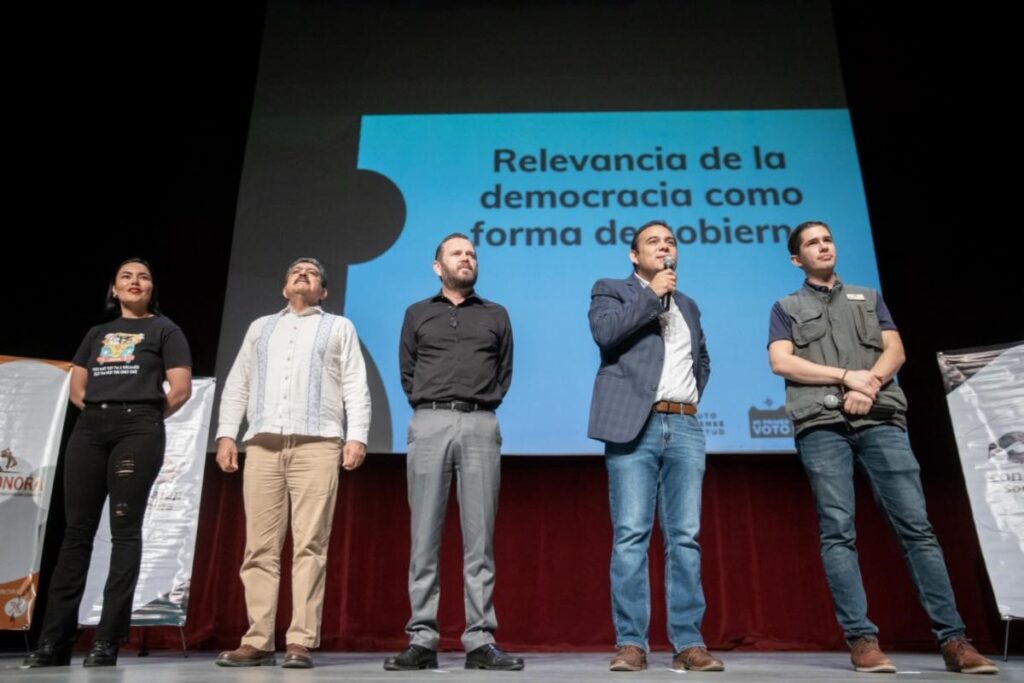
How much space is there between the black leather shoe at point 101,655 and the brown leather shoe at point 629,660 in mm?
1490

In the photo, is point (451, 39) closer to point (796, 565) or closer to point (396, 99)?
point (396, 99)

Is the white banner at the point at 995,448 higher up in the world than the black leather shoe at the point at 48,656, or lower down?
higher up

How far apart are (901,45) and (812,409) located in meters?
2.85

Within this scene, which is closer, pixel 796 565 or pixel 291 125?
pixel 796 565

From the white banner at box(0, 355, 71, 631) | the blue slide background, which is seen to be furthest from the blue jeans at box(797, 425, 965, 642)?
the white banner at box(0, 355, 71, 631)

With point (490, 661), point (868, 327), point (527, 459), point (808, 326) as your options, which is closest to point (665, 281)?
point (808, 326)

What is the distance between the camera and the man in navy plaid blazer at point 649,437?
2193 millimetres

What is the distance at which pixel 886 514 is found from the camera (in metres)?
2.26

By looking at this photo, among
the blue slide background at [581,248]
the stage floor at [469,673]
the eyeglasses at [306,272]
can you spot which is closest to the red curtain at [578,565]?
the blue slide background at [581,248]

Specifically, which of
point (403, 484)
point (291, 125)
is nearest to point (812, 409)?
point (403, 484)

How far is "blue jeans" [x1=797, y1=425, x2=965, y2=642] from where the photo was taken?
83.8 inches

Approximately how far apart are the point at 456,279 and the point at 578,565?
1.69 m

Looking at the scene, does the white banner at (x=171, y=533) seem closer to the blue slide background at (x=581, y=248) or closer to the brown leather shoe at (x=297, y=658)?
the blue slide background at (x=581, y=248)

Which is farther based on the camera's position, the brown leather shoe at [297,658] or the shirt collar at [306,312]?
the shirt collar at [306,312]
